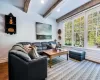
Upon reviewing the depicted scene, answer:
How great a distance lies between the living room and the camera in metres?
3.51

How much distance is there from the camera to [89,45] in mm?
4352

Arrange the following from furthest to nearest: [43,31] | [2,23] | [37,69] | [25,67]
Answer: [43,31], [2,23], [37,69], [25,67]

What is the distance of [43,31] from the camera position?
5266 mm

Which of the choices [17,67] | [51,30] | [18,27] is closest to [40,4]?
[18,27]

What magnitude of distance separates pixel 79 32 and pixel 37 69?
3.76 m

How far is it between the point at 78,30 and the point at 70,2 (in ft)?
6.12

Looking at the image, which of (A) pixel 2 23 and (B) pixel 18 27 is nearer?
(A) pixel 2 23

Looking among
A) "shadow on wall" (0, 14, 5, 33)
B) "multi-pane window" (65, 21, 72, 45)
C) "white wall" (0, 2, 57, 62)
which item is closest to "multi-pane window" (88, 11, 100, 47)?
"multi-pane window" (65, 21, 72, 45)

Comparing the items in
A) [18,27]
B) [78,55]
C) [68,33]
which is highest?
[18,27]

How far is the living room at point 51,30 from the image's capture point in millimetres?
3514

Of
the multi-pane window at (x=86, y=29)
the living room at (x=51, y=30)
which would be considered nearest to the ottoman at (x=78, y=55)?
the living room at (x=51, y=30)

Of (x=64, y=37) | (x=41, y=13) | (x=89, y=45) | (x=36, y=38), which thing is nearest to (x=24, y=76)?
(x=36, y=38)

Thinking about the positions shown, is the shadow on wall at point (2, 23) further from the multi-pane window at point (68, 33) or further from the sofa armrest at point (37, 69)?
the multi-pane window at point (68, 33)

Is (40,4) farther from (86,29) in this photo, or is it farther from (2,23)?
(86,29)
